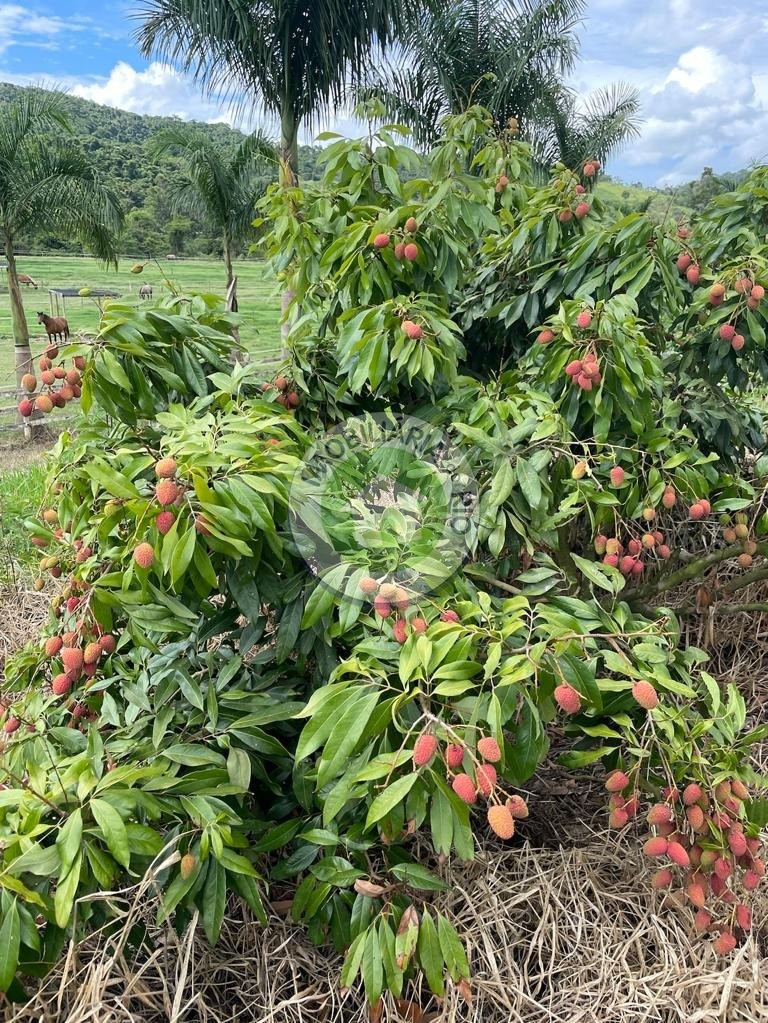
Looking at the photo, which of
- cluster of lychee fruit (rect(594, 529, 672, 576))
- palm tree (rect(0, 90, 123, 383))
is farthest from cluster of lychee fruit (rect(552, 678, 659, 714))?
palm tree (rect(0, 90, 123, 383))

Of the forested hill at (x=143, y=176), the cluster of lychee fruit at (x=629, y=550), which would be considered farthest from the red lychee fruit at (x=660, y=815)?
the forested hill at (x=143, y=176)

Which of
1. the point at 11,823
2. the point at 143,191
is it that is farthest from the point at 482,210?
the point at 143,191

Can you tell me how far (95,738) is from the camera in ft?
3.73

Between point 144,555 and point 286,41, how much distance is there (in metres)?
6.86

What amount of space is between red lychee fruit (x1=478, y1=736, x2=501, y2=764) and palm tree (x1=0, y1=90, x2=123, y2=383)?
22.9 ft

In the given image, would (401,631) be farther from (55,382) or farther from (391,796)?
(55,382)

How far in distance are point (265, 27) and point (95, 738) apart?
708 cm

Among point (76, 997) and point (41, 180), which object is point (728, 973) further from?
point (41, 180)

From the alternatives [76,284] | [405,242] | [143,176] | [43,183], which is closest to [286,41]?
[43,183]

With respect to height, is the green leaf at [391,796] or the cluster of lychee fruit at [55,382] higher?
the cluster of lychee fruit at [55,382]

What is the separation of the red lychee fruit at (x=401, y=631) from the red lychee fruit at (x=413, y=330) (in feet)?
2.02

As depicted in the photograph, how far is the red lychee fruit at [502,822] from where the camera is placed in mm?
789

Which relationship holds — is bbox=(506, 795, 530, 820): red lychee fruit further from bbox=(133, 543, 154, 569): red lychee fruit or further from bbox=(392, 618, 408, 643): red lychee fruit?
bbox=(133, 543, 154, 569): red lychee fruit

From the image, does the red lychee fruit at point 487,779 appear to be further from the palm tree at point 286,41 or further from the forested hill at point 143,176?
the forested hill at point 143,176
